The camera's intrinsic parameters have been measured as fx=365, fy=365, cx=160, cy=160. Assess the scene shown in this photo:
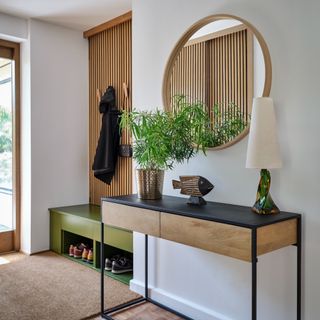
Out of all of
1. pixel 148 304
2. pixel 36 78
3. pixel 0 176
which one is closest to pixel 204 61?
pixel 148 304

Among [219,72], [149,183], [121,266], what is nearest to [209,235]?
[149,183]

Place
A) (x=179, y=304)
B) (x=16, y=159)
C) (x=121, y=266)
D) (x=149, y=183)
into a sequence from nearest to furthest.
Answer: (x=149, y=183) → (x=179, y=304) → (x=121, y=266) → (x=16, y=159)

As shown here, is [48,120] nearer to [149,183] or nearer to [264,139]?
[149,183]

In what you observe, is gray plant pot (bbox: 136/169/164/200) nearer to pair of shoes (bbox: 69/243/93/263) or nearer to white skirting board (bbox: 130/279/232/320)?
white skirting board (bbox: 130/279/232/320)

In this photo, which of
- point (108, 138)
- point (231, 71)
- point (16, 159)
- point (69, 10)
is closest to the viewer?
point (231, 71)

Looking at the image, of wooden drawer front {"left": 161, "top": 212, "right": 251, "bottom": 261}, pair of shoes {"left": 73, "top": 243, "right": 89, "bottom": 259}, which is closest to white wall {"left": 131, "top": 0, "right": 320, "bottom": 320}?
wooden drawer front {"left": 161, "top": 212, "right": 251, "bottom": 261}

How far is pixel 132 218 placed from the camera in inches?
89.0

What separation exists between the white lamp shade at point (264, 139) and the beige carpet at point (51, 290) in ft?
5.09

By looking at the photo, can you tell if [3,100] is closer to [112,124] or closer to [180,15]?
[112,124]

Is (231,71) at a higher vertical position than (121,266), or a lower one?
higher

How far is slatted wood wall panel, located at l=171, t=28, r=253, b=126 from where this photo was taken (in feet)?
7.13

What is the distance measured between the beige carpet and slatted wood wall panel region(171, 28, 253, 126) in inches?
62.1

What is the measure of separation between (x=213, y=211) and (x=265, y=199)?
281 mm

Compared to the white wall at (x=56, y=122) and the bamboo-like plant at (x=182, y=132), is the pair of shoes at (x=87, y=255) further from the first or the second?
the bamboo-like plant at (x=182, y=132)
